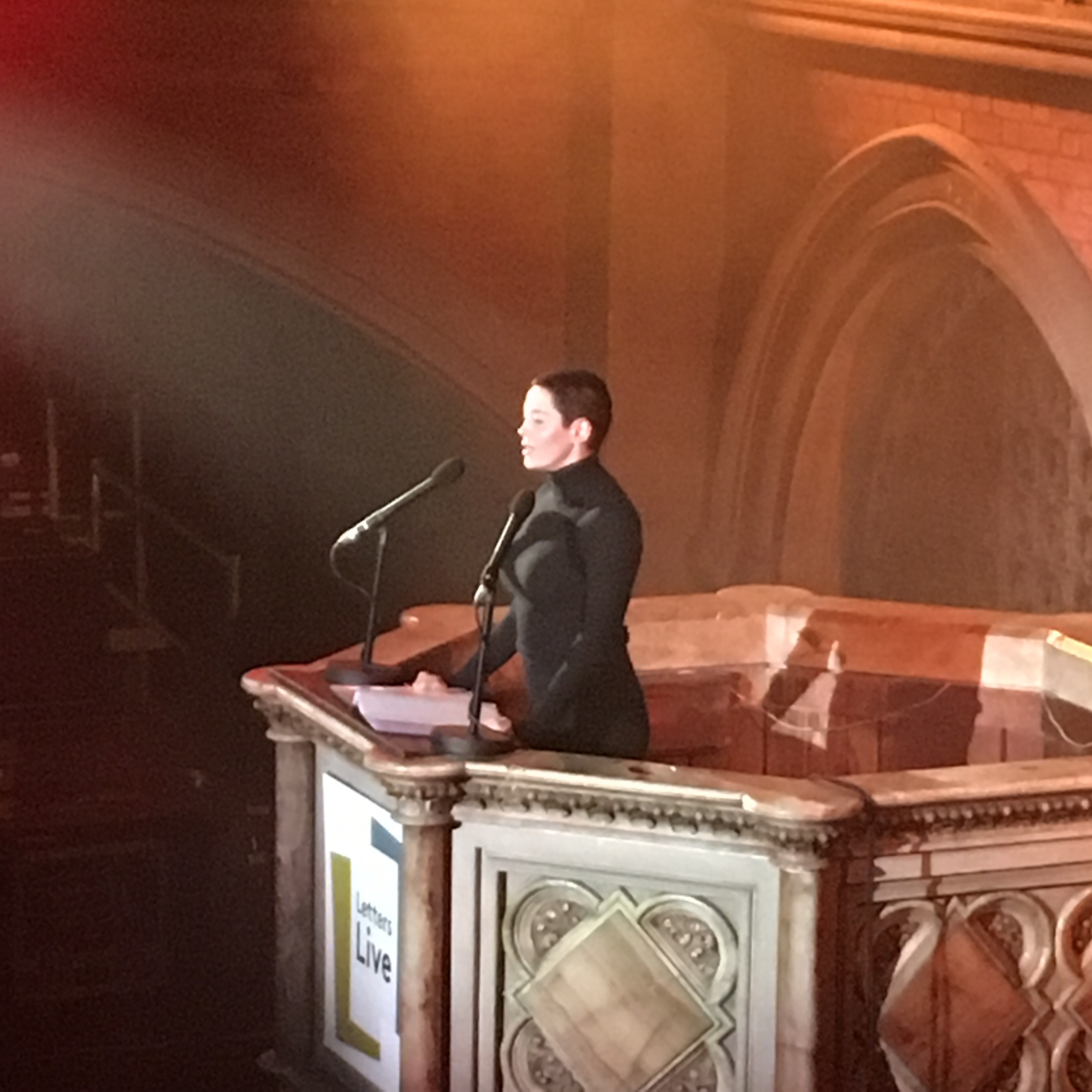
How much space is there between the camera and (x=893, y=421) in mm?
6695

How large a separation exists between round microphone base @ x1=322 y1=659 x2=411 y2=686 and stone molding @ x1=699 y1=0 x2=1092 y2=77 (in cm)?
265

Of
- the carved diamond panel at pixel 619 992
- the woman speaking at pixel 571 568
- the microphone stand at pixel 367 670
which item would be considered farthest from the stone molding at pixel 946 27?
the carved diamond panel at pixel 619 992

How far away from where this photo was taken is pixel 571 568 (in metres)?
3.38

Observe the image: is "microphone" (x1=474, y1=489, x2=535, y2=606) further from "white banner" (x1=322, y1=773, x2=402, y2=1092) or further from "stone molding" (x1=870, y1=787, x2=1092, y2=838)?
"stone molding" (x1=870, y1=787, x2=1092, y2=838)

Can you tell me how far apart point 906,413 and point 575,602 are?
3474 mm

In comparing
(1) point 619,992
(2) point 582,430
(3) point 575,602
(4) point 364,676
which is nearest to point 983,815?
(1) point 619,992

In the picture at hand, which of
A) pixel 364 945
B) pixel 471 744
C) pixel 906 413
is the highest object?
pixel 906 413

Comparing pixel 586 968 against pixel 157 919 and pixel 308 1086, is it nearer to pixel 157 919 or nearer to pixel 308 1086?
pixel 308 1086

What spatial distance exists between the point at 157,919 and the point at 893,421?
9.31 ft

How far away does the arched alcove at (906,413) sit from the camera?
239 inches

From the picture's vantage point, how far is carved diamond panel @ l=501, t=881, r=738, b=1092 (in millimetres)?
3123

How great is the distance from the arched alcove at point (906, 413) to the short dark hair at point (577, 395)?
8.41ft

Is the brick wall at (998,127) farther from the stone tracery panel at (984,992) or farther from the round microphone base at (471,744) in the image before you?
the round microphone base at (471,744)

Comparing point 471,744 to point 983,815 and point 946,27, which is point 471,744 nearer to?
point 983,815
